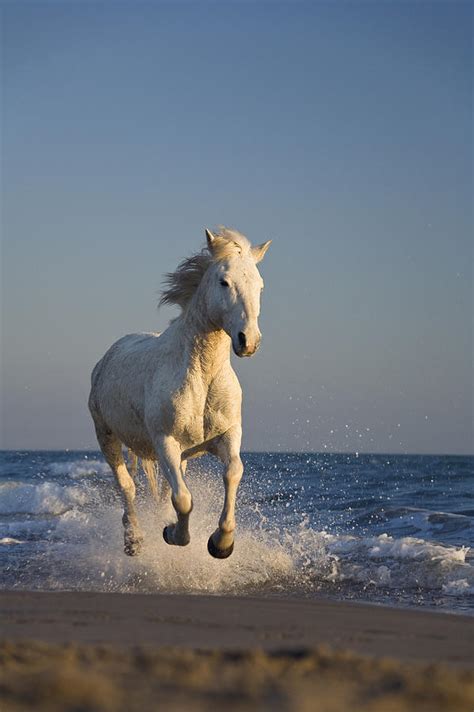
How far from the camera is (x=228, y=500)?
6.77m

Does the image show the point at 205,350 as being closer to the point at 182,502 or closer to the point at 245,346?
the point at 245,346

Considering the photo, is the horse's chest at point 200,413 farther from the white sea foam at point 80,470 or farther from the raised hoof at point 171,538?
the white sea foam at point 80,470

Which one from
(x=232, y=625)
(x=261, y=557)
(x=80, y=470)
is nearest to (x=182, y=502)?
(x=261, y=557)

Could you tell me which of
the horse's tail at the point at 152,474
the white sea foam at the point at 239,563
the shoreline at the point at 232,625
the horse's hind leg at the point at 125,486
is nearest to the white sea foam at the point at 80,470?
the white sea foam at the point at 239,563

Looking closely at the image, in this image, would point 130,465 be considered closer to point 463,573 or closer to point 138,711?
point 463,573

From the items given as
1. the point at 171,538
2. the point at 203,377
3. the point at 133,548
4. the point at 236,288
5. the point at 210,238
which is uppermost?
the point at 210,238

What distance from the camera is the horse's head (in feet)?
19.6

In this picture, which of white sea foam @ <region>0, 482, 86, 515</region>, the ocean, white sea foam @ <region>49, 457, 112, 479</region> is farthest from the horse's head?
white sea foam @ <region>49, 457, 112, 479</region>

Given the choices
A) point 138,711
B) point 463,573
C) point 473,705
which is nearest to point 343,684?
point 473,705

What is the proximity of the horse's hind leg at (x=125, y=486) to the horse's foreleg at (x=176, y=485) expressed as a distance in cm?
150

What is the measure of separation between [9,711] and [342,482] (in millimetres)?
20867

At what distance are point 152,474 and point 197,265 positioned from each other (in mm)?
2791

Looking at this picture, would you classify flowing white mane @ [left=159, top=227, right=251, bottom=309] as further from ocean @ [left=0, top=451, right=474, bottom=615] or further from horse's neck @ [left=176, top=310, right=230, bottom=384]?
ocean @ [left=0, top=451, right=474, bottom=615]

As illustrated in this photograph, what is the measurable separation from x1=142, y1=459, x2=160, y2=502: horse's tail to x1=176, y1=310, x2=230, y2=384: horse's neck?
7.17 feet
